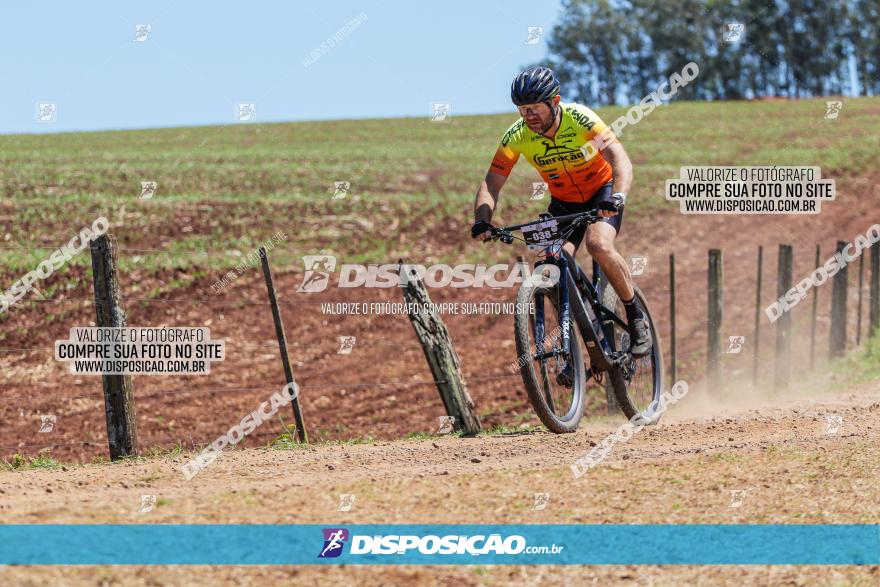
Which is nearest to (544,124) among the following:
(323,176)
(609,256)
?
(609,256)

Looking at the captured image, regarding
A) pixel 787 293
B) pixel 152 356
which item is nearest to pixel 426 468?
pixel 152 356

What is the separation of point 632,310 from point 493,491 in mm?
3415

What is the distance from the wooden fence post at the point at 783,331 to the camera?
15453mm

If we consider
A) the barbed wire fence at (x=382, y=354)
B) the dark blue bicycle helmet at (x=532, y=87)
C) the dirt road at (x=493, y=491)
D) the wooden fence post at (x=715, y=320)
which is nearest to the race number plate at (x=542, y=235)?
the dark blue bicycle helmet at (x=532, y=87)

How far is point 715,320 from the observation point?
14109mm

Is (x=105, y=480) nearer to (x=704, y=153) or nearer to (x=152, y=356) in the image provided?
(x=152, y=356)

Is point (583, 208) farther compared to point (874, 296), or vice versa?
point (874, 296)

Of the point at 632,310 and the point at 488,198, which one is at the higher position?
the point at 488,198

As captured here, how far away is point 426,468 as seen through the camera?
728 centimetres

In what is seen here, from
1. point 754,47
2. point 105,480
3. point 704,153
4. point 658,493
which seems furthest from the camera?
point 754,47

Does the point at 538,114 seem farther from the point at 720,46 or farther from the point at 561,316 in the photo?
the point at 720,46

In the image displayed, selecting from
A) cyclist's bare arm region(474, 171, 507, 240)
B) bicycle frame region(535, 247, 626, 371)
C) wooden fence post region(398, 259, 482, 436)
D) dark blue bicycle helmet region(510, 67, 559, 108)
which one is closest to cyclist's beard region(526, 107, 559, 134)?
dark blue bicycle helmet region(510, 67, 559, 108)

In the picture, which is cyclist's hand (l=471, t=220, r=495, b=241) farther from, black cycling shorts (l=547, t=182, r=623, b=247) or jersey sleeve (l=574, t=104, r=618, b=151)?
jersey sleeve (l=574, t=104, r=618, b=151)

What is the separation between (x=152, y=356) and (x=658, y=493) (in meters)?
8.43
